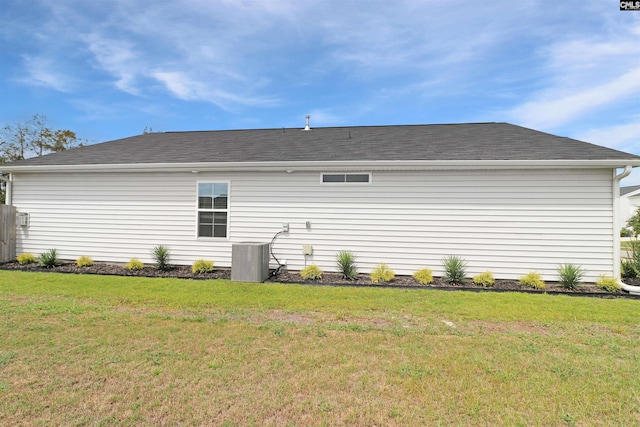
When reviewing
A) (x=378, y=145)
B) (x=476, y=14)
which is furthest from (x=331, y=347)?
(x=476, y=14)

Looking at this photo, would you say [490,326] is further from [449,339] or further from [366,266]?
[366,266]

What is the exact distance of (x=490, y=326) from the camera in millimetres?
4305

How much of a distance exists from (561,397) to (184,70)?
47.5 ft

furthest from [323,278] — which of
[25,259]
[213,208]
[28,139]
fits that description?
[28,139]

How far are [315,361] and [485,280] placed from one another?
5.18 meters

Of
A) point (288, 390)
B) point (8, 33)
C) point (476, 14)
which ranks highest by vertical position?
point (8, 33)

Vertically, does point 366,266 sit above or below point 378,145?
below

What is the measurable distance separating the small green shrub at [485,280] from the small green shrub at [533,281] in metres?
0.64

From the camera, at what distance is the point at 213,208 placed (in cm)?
840

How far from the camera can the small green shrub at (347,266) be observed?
24.3 feet

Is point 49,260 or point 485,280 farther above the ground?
point 49,260

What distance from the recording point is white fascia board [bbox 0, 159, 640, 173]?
674cm

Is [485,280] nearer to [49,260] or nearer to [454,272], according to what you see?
[454,272]

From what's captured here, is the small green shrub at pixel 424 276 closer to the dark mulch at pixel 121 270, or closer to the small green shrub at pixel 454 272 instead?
the small green shrub at pixel 454 272
